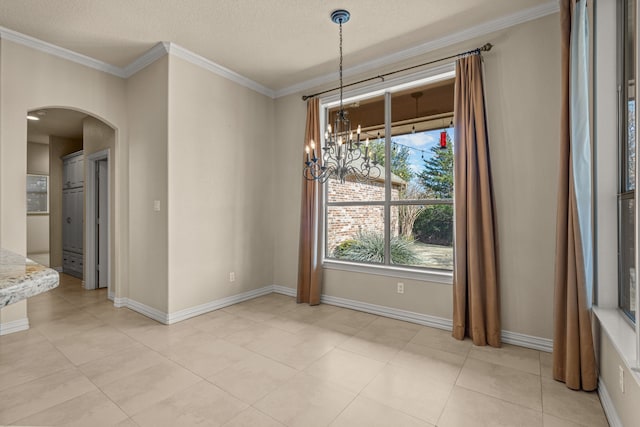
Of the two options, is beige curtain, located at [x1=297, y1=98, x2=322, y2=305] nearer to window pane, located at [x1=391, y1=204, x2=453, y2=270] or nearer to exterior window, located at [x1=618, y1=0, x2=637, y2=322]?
window pane, located at [x1=391, y1=204, x2=453, y2=270]

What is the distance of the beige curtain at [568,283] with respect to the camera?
2213 millimetres

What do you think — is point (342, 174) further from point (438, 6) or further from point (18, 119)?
point (18, 119)

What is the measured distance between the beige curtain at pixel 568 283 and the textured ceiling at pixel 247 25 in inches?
39.6

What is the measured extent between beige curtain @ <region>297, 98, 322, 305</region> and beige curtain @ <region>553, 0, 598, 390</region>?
2.53 meters

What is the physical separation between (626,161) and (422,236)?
184cm

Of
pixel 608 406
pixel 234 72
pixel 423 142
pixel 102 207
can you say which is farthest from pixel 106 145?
pixel 608 406

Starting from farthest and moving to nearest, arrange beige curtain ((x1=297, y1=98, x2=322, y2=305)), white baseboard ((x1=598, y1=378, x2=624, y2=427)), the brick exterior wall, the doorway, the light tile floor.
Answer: the doorway
beige curtain ((x1=297, y1=98, x2=322, y2=305))
the brick exterior wall
the light tile floor
white baseboard ((x1=598, y1=378, x2=624, y2=427))

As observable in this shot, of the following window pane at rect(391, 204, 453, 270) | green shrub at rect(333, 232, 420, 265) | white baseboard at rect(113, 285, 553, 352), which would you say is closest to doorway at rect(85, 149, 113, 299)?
white baseboard at rect(113, 285, 553, 352)

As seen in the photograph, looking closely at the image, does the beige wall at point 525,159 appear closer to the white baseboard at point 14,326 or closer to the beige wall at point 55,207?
the white baseboard at point 14,326

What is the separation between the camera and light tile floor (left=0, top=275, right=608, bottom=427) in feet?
6.46

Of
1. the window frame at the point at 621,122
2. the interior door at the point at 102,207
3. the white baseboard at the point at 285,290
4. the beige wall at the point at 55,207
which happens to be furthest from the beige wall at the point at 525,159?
the beige wall at the point at 55,207

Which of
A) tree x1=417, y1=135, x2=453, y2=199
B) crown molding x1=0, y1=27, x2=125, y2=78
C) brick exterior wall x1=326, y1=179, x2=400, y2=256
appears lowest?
brick exterior wall x1=326, y1=179, x2=400, y2=256

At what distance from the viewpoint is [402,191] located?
379 centimetres

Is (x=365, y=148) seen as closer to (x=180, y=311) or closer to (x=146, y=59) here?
(x=146, y=59)
